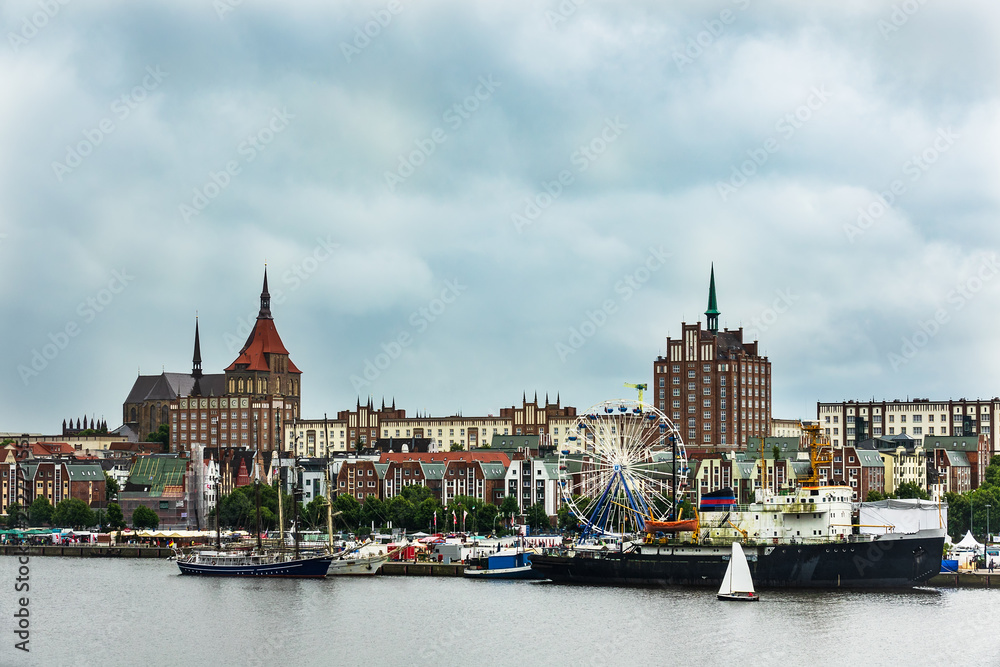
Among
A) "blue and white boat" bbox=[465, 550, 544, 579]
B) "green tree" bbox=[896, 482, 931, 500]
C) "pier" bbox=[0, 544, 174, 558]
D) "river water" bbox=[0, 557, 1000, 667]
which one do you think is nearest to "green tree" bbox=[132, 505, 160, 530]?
"pier" bbox=[0, 544, 174, 558]

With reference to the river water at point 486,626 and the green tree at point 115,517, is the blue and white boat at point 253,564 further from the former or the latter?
the green tree at point 115,517

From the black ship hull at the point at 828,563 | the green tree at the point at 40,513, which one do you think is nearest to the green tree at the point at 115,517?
the green tree at the point at 40,513

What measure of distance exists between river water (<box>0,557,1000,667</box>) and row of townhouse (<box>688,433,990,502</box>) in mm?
72260

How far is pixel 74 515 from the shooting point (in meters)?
179

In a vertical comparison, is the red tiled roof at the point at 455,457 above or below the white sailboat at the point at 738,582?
above

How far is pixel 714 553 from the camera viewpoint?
101000 millimetres

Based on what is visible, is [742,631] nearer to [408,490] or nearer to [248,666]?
[248,666]

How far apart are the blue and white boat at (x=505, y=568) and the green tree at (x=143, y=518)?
72129 mm

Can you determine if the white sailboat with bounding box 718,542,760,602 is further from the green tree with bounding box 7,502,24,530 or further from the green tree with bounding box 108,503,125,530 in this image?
the green tree with bounding box 7,502,24,530

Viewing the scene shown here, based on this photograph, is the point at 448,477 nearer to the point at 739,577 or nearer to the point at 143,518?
the point at 143,518

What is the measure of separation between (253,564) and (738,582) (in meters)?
41.6

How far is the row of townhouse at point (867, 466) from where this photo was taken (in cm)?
17538

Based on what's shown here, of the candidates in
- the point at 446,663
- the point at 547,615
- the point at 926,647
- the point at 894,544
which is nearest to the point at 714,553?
the point at 894,544

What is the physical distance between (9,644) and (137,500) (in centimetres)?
12253
